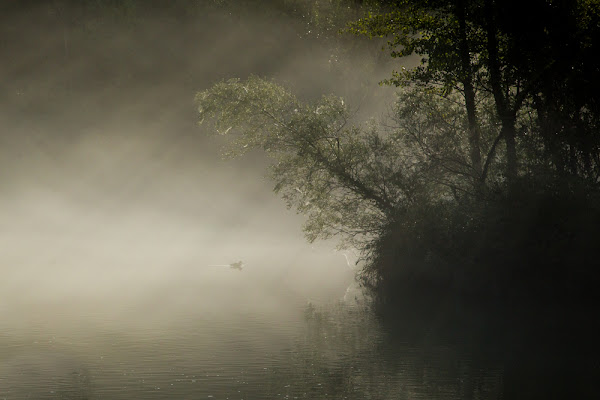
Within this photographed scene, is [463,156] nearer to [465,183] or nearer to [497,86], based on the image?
[465,183]

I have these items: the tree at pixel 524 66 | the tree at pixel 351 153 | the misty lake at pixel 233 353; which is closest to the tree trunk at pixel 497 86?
the tree at pixel 524 66

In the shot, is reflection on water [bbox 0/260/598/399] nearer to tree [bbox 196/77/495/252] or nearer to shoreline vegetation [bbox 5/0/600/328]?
shoreline vegetation [bbox 5/0/600/328]

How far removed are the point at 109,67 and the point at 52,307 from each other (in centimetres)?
4603

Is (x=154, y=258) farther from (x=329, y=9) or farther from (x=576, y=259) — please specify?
(x=576, y=259)

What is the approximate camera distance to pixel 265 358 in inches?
679

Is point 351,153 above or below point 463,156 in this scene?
above

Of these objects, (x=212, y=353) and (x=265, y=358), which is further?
(x=212, y=353)

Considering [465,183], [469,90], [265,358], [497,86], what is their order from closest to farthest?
1. [265,358]
2. [497,86]
3. [465,183]
4. [469,90]

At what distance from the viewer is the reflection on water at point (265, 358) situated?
46.5ft

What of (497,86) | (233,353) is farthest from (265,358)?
(497,86)

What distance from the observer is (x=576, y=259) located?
76.1 feet

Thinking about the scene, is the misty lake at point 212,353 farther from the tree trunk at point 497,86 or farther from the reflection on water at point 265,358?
the tree trunk at point 497,86

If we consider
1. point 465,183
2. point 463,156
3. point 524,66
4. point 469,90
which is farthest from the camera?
point 469,90

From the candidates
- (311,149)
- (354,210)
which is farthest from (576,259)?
(311,149)
